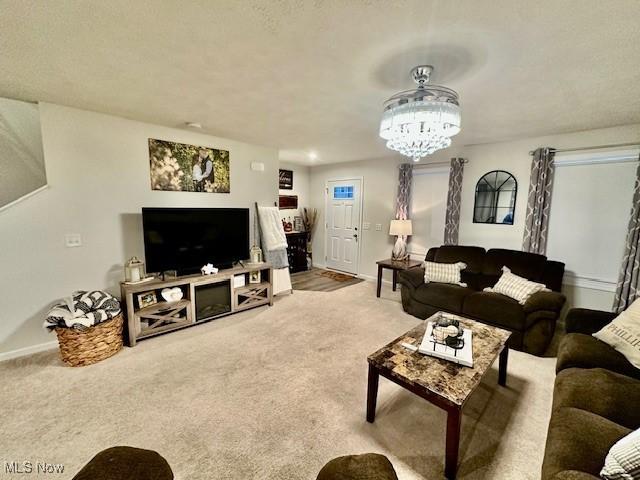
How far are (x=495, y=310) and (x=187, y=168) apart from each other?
4.07 m

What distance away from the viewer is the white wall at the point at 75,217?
2.52 metres

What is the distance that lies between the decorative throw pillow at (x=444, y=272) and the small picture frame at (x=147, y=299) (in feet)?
11.0

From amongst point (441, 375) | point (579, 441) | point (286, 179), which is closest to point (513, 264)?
point (441, 375)

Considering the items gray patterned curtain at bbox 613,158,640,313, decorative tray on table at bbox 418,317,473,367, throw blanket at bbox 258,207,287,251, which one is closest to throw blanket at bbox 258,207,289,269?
throw blanket at bbox 258,207,287,251

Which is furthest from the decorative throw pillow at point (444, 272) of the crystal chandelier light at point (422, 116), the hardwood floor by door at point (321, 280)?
the crystal chandelier light at point (422, 116)

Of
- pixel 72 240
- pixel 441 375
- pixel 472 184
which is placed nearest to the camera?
pixel 441 375

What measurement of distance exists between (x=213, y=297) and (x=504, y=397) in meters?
3.17

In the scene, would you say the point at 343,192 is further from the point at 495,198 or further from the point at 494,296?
the point at 494,296

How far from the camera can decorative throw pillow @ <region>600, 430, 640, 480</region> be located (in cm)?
89

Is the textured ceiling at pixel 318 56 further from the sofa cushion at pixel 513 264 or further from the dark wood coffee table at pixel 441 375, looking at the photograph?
the dark wood coffee table at pixel 441 375

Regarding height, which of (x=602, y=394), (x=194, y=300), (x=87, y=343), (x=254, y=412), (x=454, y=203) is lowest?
(x=254, y=412)

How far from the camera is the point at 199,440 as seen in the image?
1671mm

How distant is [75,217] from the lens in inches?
109

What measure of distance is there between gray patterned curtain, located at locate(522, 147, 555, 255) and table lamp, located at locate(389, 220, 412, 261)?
1615 millimetres
